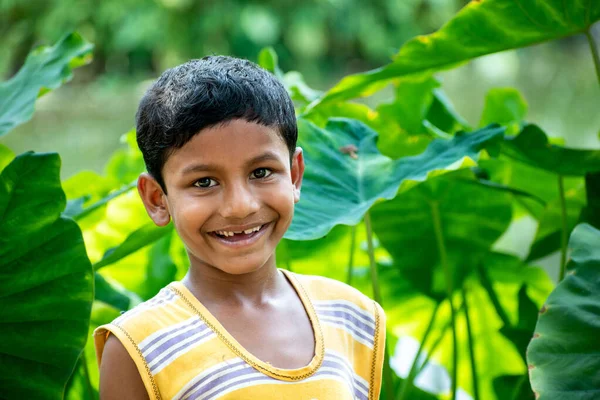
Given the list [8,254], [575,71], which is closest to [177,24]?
[575,71]

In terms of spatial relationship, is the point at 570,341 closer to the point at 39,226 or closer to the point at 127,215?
the point at 39,226

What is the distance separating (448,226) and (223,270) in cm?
70

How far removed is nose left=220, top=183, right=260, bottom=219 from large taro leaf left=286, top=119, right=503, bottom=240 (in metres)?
0.27

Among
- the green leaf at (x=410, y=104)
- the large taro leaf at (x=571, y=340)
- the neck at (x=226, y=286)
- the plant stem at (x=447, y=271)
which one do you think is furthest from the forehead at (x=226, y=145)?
the green leaf at (x=410, y=104)

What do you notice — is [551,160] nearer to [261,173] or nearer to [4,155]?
[261,173]

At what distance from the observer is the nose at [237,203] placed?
775 millimetres

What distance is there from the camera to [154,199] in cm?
85

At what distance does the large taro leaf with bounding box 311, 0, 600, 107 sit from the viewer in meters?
1.20

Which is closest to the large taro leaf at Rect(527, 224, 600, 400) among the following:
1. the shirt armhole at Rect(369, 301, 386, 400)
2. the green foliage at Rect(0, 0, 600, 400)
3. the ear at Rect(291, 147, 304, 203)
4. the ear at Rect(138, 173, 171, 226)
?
the green foliage at Rect(0, 0, 600, 400)

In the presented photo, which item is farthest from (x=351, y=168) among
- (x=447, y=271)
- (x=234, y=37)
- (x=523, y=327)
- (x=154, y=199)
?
(x=234, y=37)

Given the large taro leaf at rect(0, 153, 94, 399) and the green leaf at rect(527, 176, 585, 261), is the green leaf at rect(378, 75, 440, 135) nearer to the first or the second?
the green leaf at rect(527, 176, 585, 261)

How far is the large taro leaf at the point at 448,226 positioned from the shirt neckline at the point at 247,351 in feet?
1.97

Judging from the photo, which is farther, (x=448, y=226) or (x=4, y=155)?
(x=448, y=226)

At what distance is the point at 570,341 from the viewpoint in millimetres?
914
